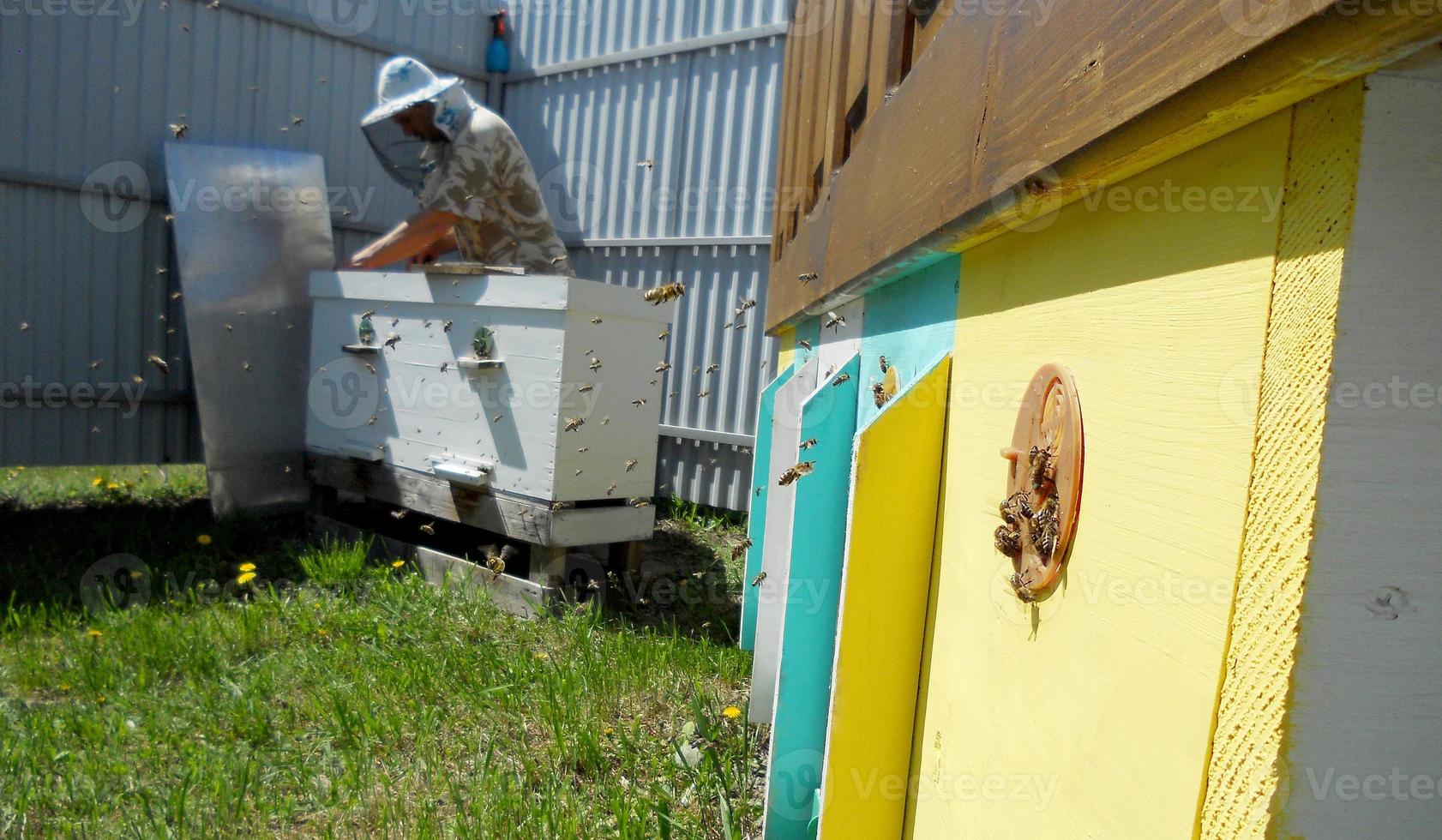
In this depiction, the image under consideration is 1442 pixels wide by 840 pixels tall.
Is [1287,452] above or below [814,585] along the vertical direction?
above

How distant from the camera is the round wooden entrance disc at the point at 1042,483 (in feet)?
2.33

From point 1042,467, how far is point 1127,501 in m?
0.13

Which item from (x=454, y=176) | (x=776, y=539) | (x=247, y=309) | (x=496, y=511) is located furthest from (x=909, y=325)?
(x=247, y=309)

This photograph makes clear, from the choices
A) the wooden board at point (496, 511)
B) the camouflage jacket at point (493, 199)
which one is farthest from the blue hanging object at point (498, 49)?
the wooden board at point (496, 511)

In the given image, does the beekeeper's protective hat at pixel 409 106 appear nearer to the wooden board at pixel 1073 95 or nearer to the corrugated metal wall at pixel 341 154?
the corrugated metal wall at pixel 341 154

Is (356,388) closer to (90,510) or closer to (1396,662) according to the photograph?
(90,510)

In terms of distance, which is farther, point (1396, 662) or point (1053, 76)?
point (1053, 76)

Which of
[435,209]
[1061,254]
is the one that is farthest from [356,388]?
[1061,254]

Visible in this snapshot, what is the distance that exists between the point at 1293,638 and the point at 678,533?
15.3 feet

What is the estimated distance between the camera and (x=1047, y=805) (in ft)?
2.31

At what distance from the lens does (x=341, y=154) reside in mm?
5980

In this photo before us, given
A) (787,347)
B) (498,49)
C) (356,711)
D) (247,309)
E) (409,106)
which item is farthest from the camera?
(498,49)

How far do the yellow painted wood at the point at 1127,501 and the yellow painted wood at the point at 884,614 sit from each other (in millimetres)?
141

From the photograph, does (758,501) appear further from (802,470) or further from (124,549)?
(124,549)
